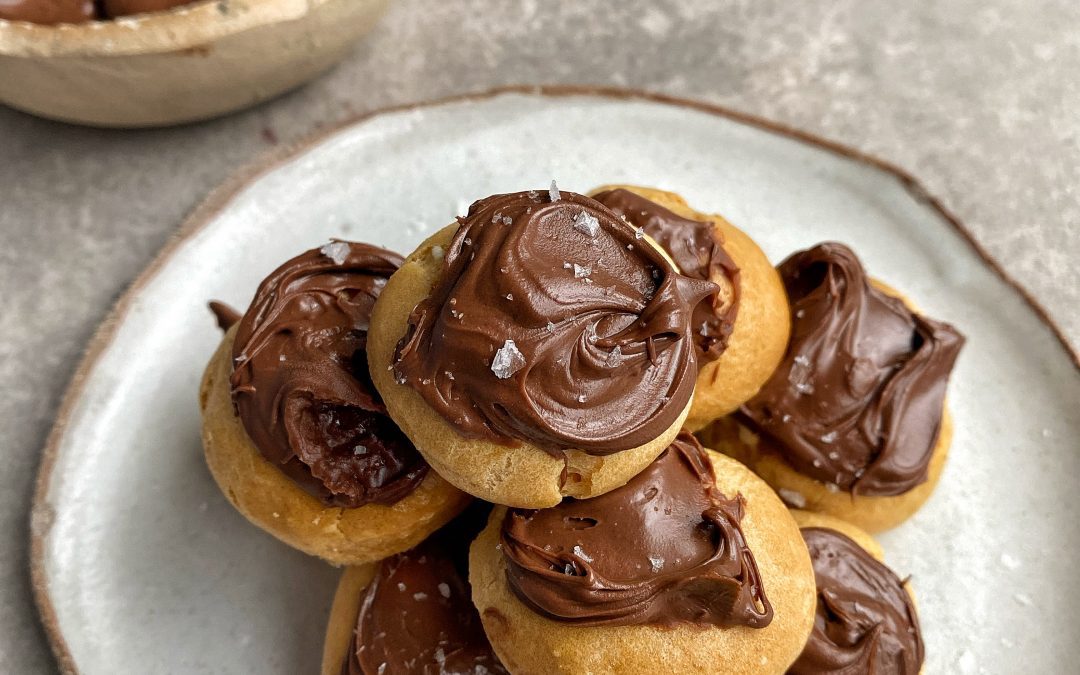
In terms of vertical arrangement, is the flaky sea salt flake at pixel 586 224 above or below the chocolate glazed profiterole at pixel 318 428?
above

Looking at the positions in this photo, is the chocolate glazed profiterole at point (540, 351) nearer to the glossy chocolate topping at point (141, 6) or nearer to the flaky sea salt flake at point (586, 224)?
the flaky sea salt flake at point (586, 224)

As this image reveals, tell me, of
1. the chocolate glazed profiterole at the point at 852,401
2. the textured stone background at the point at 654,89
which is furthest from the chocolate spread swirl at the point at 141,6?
the chocolate glazed profiterole at the point at 852,401

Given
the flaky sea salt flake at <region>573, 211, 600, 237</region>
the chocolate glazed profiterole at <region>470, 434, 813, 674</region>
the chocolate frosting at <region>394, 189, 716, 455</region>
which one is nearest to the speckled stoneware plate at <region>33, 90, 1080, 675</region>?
the chocolate glazed profiterole at <region>470, 434, 813, 674</region>

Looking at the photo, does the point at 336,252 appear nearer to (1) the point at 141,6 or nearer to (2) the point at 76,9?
(1) the point at 141,6

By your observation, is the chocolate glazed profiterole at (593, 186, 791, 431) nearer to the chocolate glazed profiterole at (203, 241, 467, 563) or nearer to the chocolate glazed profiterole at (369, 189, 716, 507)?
the chocolate glazed profiterole at (369, 189, 716, 507)

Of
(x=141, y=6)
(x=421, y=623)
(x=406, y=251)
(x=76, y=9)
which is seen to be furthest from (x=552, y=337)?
(x=76, y=9)

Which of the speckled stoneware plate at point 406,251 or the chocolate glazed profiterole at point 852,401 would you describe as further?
the speckled stoneware plate at point 406,251

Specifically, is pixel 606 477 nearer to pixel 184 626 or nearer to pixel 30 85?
pixel 184 626
